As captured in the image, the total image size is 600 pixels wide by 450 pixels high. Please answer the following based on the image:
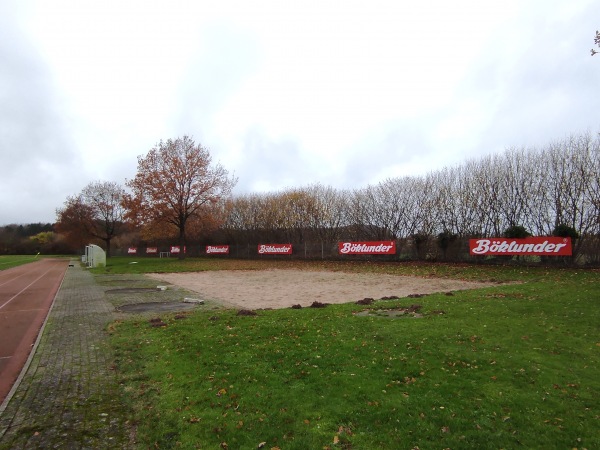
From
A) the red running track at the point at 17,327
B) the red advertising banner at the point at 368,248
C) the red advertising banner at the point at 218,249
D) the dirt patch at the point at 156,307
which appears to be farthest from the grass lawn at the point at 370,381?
the red advertising banner at the point at 218,249

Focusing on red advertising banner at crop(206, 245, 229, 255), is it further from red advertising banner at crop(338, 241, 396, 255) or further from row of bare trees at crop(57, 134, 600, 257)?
red advertising banner at crop(338, 241, 396, 255)

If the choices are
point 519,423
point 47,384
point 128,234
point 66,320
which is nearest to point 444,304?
point 519,423

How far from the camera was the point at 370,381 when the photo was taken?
17.3 ft

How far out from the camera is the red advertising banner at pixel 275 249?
140 feet

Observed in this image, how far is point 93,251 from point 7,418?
40.5 m

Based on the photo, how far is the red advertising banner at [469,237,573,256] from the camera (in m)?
21.6

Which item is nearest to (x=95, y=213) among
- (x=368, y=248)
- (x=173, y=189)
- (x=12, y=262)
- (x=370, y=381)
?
(x=12, y=262)

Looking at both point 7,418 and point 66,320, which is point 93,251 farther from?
point 7,418

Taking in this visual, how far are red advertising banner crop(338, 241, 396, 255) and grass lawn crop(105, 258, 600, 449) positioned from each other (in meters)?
22.1

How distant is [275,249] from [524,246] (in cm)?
2689

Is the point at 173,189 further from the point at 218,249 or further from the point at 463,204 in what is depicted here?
the point at 463,204

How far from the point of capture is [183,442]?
4070 millimetres

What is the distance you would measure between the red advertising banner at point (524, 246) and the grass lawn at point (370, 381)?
47.1ft

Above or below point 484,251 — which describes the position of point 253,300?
below
